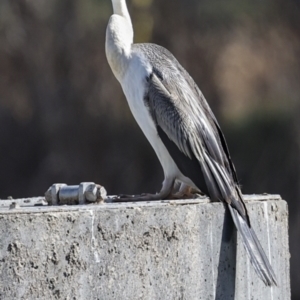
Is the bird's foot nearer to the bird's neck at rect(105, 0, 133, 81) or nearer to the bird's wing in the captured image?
the bird's wing

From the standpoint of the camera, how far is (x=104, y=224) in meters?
4.49

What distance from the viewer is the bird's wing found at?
5898mm

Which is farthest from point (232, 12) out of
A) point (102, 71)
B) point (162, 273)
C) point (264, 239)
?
point (162, 273)

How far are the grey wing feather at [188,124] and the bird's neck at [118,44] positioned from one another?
4.9 inches

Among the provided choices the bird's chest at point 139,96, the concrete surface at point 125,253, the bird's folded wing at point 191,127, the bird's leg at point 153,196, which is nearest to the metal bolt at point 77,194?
the bird's leg at point 153,196

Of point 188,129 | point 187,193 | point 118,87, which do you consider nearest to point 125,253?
point 188,129

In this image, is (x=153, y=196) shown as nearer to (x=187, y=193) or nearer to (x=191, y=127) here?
(x=187, y=193)

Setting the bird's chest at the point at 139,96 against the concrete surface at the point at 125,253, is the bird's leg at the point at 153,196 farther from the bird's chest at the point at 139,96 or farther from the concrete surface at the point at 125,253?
the concrete surface at the point at 125,253

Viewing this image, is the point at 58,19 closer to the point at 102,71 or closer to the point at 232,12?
the point at 102,71

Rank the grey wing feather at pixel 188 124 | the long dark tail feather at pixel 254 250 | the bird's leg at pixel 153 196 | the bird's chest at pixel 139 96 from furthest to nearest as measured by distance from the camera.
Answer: the bird's chest at pixel 139 96
the bird's leg at pixel 153 196
the grey wing feather at pixel 188 124
the long dark tail feather at pixel 254 250

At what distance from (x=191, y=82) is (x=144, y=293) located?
222 centimetres

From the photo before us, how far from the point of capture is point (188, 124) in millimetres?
6098

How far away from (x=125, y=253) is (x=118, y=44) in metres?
A: 2.49

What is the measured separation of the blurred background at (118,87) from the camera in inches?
578
